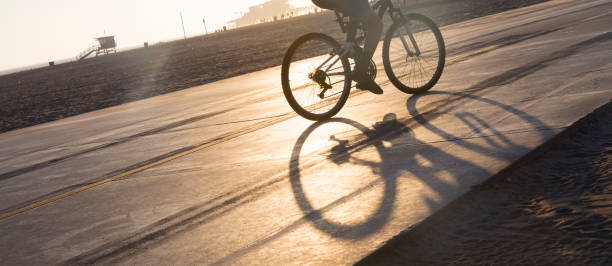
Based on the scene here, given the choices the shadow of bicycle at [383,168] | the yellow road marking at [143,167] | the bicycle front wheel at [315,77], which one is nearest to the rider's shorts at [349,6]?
the bicycle front wheel at [315,77]

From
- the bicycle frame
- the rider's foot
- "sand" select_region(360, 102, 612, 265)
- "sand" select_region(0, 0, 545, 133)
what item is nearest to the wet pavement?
"sand" select_region(360, 102, 612, 265)

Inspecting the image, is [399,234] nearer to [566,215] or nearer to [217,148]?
[566,215]

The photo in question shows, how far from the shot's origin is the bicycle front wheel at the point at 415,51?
23.5ft

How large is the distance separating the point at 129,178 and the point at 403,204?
3.12 meters

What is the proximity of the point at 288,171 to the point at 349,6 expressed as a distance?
2.49 metres

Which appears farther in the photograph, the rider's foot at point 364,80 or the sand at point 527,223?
the rider's foot at point 364,80

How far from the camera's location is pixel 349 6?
6570 mm

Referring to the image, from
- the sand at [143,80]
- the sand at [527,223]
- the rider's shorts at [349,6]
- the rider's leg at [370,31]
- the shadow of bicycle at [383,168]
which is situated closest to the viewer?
the sand at [527,223]

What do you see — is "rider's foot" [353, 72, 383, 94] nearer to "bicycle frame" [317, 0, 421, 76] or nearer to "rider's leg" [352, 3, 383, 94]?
"rider's leg" [352, 3, 383, 94]

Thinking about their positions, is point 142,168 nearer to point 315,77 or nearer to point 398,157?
point 315,77

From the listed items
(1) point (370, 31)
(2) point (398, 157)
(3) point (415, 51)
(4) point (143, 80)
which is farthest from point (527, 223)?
(4) point (143, 80)

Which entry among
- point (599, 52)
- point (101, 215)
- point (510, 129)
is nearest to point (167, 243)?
→ point (101, 215)

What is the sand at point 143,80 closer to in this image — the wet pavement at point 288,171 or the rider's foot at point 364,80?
the wet pavement at point 288,171

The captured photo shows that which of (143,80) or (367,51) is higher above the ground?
(367,51)
